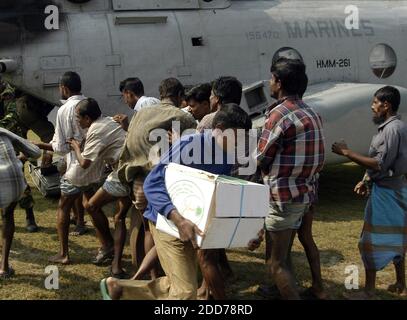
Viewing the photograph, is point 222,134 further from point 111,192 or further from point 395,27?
point 395,27

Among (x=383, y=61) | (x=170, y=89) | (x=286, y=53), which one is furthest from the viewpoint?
(x=383, y=61)

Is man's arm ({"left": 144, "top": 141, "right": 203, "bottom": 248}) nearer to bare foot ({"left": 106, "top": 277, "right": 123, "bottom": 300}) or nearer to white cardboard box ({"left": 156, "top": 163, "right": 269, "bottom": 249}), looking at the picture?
white cardboard box ({"left": 156, "top": 163, "right": 269, "bottom": 249})

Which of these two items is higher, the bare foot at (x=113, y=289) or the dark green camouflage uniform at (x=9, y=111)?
the dark green camouflage uniform at (x=9, y=111)

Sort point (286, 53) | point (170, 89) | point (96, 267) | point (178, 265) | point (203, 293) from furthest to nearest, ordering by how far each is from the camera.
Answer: point (286, 53) → point (96, 267) → point (170, 89) → point (203, 293) → point (178, 265)

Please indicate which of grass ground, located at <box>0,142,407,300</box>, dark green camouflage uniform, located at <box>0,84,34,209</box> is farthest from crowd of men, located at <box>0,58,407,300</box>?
dark green camouflage uniform, located at <box>0,84,34,209</box>

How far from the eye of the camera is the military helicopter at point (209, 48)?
22.1 ft

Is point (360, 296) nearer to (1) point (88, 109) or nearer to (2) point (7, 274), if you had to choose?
(1) point (88, 109)

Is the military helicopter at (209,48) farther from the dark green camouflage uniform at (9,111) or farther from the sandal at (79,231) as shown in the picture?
the sandal at (79,231)

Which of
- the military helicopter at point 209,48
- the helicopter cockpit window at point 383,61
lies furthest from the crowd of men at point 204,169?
the helicopter cockpit window at point 383,61

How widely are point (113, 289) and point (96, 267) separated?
1.73 meters

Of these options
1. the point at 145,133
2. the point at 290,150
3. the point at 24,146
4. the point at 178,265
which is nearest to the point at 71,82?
the point at 24,146

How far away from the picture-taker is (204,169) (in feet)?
11.4

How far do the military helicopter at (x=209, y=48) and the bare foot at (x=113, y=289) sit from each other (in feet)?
12.2

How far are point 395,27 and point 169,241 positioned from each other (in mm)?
6533
